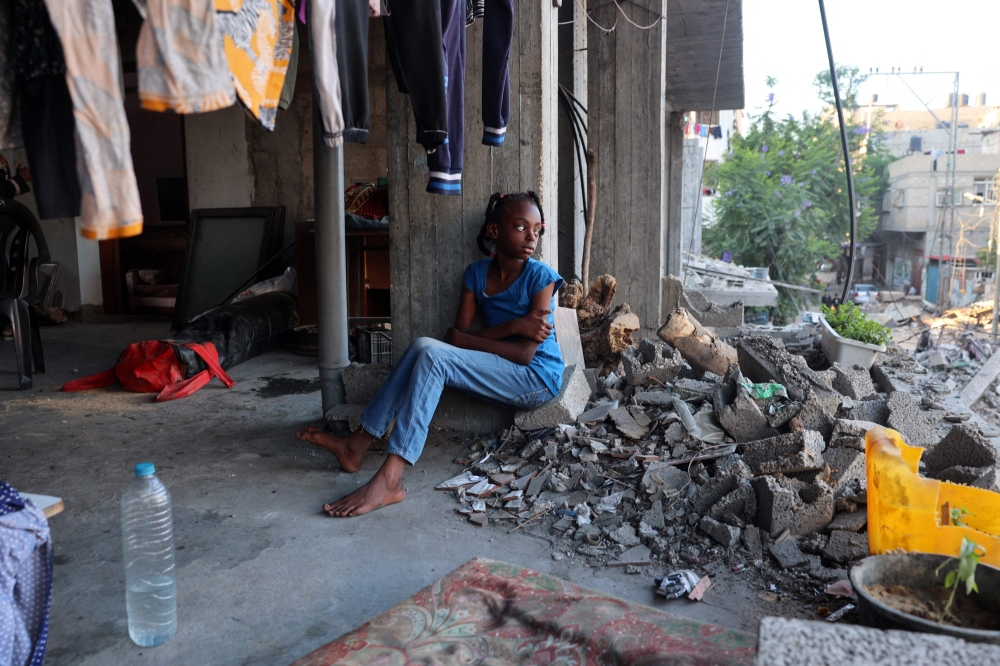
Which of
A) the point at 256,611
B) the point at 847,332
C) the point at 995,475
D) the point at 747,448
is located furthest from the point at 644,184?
the point at 256,611

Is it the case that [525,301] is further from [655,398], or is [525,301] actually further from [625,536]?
[625,536]

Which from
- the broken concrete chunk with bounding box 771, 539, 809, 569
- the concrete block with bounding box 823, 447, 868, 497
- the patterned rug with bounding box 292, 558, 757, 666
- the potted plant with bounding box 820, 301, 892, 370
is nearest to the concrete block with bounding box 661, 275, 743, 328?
the potted plant with bounding box 820, 301, 892, 370

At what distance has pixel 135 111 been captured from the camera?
10375 mm

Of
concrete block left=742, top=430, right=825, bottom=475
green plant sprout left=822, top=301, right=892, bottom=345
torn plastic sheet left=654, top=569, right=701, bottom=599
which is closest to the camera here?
torn plastic sheet left=654, top=569, right=701, bottom=599

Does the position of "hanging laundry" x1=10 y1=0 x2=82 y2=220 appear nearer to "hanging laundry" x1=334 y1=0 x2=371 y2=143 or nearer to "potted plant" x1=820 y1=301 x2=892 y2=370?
"hanging laundry" x1=334 y1=0 x2=371 y2=143

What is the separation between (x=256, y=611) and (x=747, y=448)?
86.4 inches

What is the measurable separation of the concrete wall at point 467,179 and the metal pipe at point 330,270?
34 centimetres

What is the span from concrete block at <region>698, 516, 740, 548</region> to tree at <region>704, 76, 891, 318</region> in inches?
553

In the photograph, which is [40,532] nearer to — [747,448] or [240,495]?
[240,495]

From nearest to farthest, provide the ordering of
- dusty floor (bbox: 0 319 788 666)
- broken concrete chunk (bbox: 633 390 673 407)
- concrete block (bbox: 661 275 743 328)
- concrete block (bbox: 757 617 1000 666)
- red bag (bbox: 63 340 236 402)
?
1. concrete block (bbox: 757 617 1000 666)
2. dusty floor (bbox: 0 319 788 666)
3. broken concrete chunk (bbox: 633 390 673 407)
4. red bag (bbox: 63 340 236 402)
5. concrete block (bbox: 661 275 743 328)

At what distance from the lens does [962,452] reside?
3143 millimetres

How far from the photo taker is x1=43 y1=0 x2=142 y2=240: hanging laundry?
1.63m

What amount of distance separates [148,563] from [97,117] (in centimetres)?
150

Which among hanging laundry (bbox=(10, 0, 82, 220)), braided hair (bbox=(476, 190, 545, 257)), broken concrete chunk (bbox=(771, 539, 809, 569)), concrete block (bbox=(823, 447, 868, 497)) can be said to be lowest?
broken concrete chunk (bbox=(771, 539, 809, 569))
